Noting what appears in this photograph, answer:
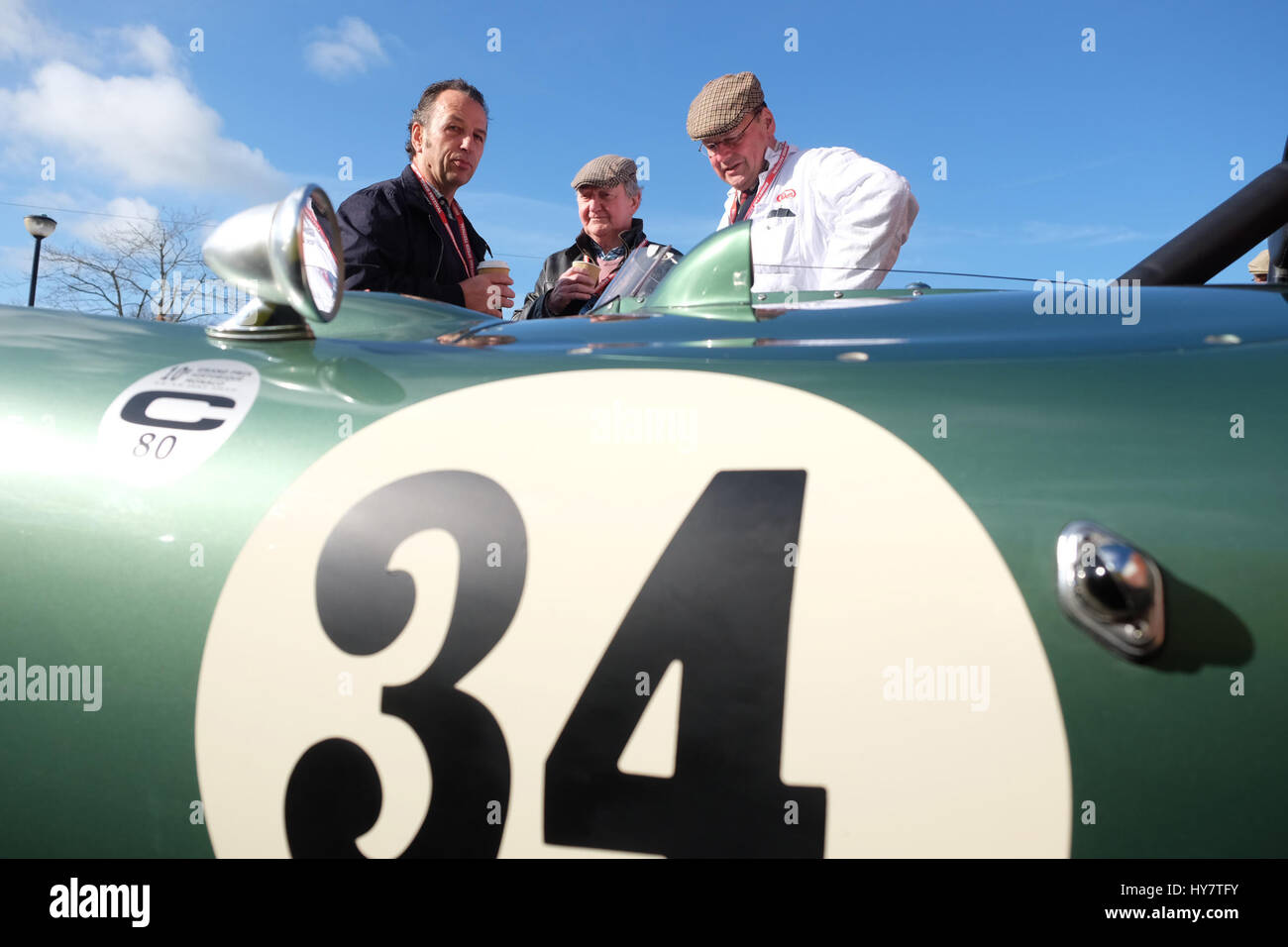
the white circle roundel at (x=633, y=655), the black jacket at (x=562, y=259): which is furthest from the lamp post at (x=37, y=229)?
the white circle roundel at (x=633, y=655)

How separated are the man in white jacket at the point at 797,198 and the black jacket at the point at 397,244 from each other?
0.99m

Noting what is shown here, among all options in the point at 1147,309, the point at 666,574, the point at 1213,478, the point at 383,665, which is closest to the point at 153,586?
the point at 383,665

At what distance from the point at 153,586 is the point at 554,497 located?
0.46 metres

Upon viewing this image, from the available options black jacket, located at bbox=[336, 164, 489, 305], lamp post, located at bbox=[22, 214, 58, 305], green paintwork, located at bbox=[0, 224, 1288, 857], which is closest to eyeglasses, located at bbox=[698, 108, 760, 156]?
black jacket, located at bbox=[336, 164, 489, 305]

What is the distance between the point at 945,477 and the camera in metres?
0.86

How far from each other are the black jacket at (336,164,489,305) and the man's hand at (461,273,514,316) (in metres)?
0.03

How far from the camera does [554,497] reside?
2.95ft

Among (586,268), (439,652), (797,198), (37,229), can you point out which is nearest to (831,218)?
(797,198)

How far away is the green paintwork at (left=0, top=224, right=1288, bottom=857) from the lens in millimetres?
793

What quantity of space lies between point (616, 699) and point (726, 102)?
8.36 feet

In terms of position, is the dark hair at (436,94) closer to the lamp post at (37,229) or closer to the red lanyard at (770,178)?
the red lanyard at (770,178)

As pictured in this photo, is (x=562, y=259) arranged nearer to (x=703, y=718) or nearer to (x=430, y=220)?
(x=430, y=220)

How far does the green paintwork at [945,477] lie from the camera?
793 mm
